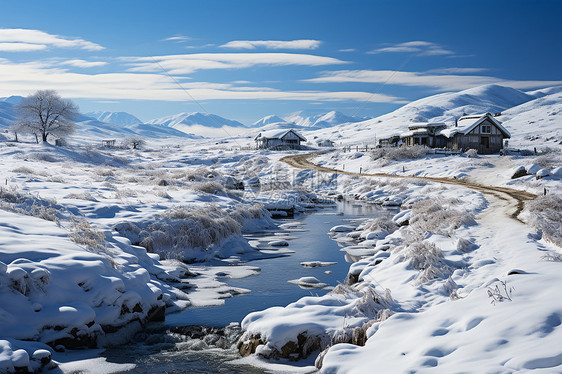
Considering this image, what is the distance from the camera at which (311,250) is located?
73.9 ft

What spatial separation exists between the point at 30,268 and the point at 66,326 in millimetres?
1705

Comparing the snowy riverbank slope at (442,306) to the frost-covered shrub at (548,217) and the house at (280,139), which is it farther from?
the house at (280,139)

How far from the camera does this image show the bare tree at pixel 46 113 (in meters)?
81.6

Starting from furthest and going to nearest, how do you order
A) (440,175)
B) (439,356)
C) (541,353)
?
(440,175) → (439,356) → (541,353)

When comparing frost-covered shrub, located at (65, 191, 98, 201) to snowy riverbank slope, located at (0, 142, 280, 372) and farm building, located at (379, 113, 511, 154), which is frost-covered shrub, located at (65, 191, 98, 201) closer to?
snowy riverbank slope, located at (0, 142, 280, 372)

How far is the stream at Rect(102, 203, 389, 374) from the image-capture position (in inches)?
Result: 412

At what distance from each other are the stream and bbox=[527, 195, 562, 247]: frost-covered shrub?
6975 millimetres

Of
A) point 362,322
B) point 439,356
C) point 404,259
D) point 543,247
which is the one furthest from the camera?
point 404,259

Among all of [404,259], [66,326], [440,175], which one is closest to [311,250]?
[404,259]

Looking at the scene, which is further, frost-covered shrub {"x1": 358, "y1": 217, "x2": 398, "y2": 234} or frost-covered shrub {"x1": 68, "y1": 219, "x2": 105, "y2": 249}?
frost-covered shrub {"x1": 358, "y1": 217, "x2": 398, "y2": 234}

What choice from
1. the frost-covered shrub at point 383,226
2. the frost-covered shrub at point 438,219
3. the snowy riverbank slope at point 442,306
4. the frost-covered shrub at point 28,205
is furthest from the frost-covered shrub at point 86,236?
the frost-covered shrub at point 383,226

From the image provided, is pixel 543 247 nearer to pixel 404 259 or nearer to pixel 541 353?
pixel 404 259

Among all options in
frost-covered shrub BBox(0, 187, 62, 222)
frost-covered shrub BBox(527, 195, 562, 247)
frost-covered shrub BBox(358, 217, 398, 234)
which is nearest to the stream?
frost-covered shrub BBox(358, 217, 398, 234)

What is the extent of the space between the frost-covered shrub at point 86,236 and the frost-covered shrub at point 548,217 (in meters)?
14.2
